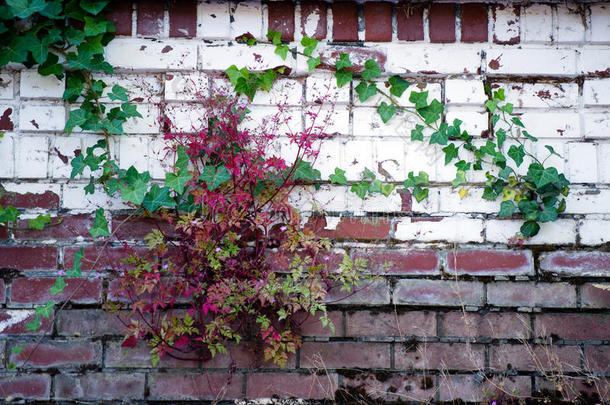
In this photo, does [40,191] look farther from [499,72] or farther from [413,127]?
[499,72]

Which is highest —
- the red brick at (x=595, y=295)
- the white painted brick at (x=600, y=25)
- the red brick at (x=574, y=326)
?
the white painted brick at (x=600, y=25)

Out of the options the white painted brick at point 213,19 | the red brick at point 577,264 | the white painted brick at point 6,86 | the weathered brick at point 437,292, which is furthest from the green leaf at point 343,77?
the white painted brick at point 6,86

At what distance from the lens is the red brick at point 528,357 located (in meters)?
1.88

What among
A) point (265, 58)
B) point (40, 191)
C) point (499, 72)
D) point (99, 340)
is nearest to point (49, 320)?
point (99, 340)

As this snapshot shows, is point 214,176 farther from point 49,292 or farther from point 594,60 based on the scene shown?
point 594,60

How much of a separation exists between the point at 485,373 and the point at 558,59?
47.4 inches

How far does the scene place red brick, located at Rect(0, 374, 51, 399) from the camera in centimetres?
184

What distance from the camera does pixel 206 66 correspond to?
186 centimetres

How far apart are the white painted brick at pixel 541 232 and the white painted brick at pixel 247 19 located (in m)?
1.13

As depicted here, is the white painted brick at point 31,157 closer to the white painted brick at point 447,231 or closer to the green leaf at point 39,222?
the green leaf at point 39,222

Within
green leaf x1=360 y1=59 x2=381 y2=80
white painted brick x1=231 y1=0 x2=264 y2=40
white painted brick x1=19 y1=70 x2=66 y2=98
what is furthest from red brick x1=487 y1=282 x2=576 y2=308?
white painted brick x1=19 y1=70 x2=66 y2=98

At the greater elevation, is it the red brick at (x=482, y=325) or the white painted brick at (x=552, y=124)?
the white painted brick at (x=552, y=124)

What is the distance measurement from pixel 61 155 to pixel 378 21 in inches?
50.1

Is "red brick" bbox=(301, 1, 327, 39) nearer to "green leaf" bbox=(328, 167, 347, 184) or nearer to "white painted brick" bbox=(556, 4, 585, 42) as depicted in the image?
"green leaf" bbox=(328, 167, 347, 184)
